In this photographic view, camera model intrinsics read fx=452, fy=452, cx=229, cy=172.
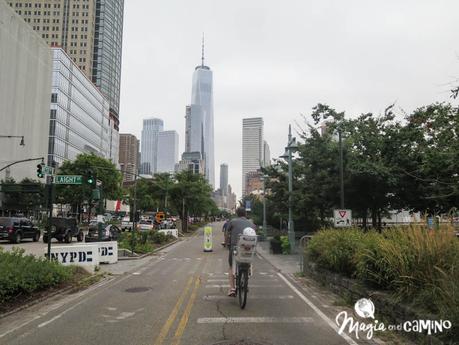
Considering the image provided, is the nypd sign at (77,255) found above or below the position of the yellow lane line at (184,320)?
above

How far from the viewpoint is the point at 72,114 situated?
104250mm

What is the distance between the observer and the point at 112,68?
185m

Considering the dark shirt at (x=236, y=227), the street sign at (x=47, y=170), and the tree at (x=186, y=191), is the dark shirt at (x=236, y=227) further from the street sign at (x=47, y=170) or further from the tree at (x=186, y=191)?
the tree at (x=186, y=191)

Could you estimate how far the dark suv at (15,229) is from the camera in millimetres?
30280

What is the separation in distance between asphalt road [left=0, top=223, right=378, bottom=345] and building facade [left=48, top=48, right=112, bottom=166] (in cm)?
8561

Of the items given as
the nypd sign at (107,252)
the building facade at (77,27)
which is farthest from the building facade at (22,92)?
the building facade at (77,27)

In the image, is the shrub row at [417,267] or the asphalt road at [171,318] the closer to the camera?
the shrub row at [417,267]

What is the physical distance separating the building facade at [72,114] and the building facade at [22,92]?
311 inches

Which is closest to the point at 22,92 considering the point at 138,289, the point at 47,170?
the point at 47,170

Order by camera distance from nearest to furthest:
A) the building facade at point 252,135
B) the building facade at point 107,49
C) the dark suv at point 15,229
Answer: the dark suv at point 15,229
the building facade at point 252,135
the building facade at point 107,49

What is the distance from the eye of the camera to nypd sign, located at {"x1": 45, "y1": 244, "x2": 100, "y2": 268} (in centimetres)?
1637

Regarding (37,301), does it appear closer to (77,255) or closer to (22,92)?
(77,255)

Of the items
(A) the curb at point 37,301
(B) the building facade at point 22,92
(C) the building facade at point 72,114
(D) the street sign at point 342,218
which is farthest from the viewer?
(C) the building facade at point 72,114

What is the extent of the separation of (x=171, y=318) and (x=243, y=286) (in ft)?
5.30
